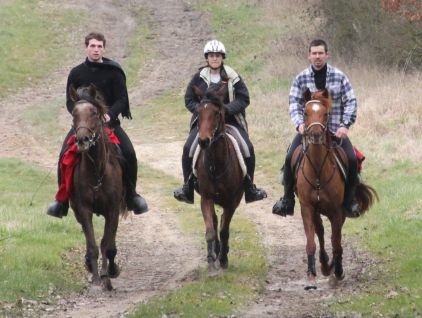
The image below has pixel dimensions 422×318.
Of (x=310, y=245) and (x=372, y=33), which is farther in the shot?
(x=372, y=33)

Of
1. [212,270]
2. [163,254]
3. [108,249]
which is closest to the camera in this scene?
[212,270]

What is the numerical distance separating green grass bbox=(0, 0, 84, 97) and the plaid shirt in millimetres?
23443

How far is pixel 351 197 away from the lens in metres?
11.8

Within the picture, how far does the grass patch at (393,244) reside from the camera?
959 centimetres

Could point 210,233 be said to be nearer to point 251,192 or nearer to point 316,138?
point 251,192

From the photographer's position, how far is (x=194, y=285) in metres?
11.0

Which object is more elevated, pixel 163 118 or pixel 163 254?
pixel 163 118

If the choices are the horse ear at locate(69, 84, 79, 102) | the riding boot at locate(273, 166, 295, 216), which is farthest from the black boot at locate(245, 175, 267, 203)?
the horse ear at locate(69, 84, 79, 102)

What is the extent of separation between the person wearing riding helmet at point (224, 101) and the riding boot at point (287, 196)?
1.41ft

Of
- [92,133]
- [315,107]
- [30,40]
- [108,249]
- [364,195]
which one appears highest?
[30,40]

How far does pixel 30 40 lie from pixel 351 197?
96.9 ft

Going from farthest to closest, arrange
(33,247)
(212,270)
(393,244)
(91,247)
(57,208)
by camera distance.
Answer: (393,244), (33,247), (57,208), (212,270), (91,247)

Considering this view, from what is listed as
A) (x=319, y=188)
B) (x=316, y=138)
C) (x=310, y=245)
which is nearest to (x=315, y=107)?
(x=316, y=138)

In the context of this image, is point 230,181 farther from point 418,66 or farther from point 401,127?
point 418,66
